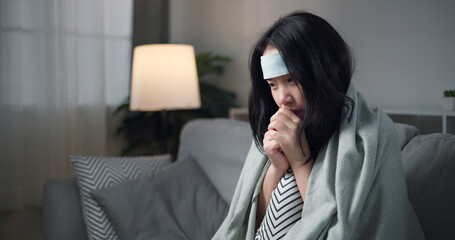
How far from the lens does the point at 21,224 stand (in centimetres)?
277

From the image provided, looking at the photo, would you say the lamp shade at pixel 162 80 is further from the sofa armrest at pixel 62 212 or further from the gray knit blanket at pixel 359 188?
the gray knit blanket at pixel 359 188

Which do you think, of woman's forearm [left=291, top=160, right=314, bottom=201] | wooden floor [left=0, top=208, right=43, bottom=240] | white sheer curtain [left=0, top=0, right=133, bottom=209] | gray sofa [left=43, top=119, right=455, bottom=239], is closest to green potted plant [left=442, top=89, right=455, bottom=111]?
gray sofa [left=43, top=119, right=455, bottom=239]

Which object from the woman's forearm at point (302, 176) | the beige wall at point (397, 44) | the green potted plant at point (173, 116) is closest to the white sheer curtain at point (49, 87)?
the green potted plant at point (173, 116)

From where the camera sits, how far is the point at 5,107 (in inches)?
104

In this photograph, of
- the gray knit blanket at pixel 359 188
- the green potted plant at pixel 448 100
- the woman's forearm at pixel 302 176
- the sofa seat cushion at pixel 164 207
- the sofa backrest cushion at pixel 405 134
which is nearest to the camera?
the gray knit blanket at pixel 359 188

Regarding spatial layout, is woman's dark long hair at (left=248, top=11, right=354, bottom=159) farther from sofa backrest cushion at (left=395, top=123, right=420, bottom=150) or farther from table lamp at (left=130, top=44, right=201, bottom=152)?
table lamp at (left=130, top=44, right=201, bottom=152)

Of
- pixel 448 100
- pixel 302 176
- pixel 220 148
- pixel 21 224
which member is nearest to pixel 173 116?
pixel 21 224

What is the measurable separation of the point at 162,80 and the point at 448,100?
1.46 metres

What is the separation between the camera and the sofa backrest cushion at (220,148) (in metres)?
1.90

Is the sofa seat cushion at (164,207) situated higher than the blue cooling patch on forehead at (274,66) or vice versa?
the blue cooling patch on forehead at (274,66)

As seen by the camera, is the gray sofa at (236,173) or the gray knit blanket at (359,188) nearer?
the gray knit blanket at (359,188)

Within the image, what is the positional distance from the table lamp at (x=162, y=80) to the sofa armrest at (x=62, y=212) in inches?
27.8

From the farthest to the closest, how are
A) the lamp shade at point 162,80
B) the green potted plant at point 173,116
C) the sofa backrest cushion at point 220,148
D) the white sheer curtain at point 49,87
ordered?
the green potted plant at point 173,116 < the white sheer curtain at point 49,87 < the lamp shade at point 162,80 < the sofa backrest cushion at point 220,148

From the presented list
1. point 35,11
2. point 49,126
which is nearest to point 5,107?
point 49,126
